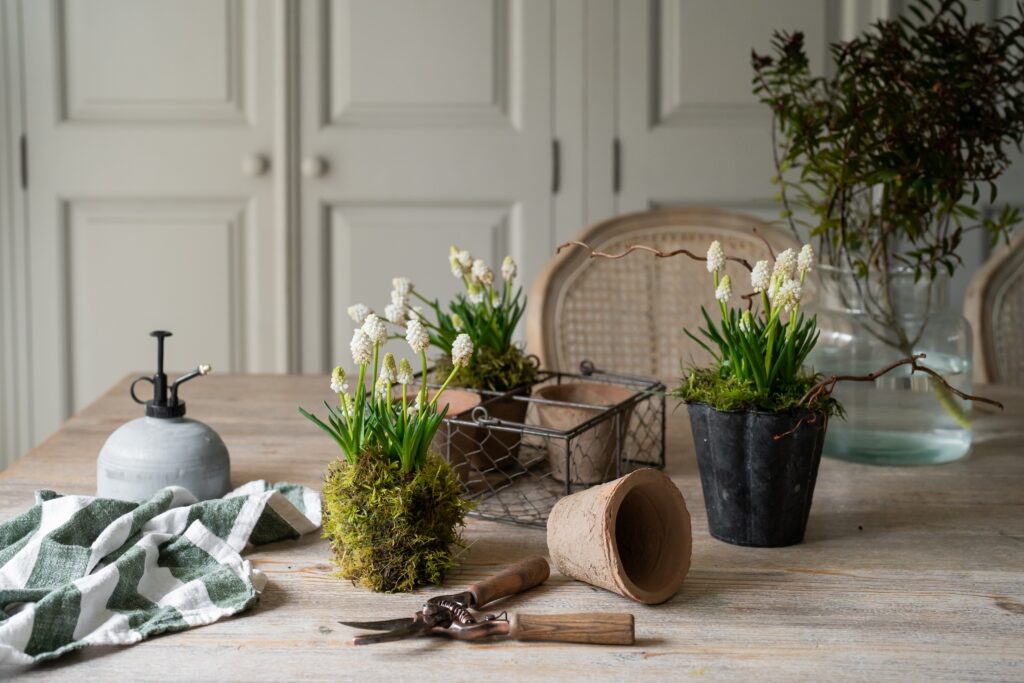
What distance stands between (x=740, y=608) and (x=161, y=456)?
51 centimetres

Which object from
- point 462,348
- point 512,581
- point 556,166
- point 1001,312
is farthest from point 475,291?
point 556,166

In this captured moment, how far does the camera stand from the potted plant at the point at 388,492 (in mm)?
836

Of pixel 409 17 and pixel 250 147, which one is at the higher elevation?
pixel 409 17

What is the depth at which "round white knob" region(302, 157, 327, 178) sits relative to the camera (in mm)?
2717

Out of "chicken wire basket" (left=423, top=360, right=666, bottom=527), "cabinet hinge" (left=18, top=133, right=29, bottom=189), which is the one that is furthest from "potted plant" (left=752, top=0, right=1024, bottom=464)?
"cabinet hinge" (left=18, top=133, right=29, bottom=189)

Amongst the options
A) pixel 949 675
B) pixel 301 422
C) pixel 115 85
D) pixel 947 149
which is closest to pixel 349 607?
pixel 949 675

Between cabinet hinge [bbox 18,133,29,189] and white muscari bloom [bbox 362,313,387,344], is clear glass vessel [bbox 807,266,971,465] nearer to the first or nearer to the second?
white muscari bloom [bbox 362,313,387,344]

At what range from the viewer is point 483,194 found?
108 inches

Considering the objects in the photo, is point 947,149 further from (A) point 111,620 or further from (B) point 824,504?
(A) point 111,620

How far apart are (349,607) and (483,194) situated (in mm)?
1993

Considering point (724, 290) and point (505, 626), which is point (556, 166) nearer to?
point (724, 290)

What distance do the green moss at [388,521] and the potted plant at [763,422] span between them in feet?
0.79

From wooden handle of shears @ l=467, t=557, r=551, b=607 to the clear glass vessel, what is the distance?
1.62ft

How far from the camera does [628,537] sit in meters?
0.89
